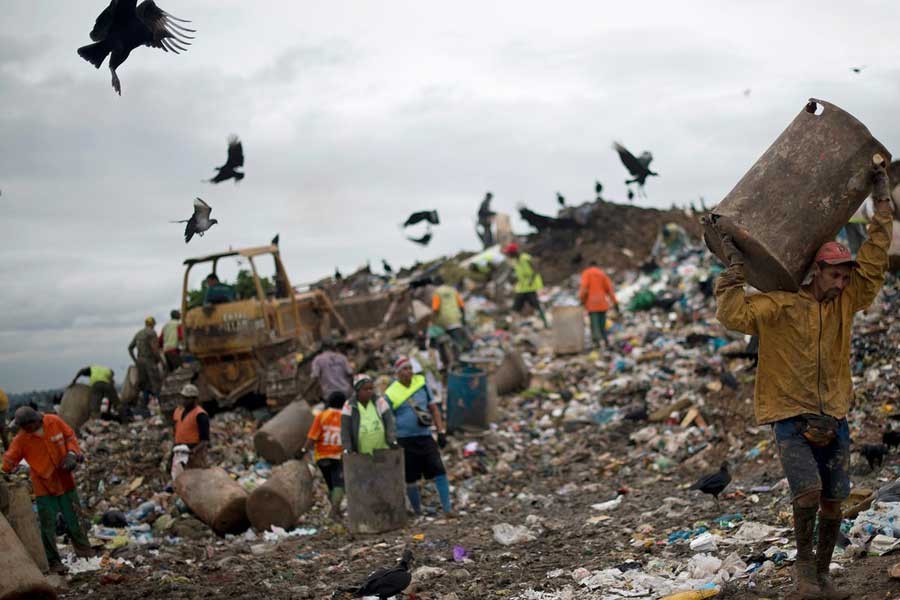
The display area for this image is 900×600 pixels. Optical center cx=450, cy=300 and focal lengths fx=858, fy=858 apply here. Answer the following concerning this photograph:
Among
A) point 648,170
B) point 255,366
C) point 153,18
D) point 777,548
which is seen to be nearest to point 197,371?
point 255,366

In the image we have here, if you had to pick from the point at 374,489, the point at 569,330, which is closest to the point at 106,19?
the point at 374,489

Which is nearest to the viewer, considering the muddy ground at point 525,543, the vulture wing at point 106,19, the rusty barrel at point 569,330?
the vulture wing at point 106,19

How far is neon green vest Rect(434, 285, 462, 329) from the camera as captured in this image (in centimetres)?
1228

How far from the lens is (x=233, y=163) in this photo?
6242 mm

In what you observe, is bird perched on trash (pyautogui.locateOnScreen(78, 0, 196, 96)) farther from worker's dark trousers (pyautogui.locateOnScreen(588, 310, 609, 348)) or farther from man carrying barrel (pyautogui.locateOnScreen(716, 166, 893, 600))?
worker's dark trousers (pyautogui.locateOnScreen(588, 310, 609, 348))

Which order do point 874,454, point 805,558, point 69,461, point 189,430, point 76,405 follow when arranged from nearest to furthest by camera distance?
1. point 805,558
2. point 874,454
3. point 69,461
4. point 189,430
5. point 76,405

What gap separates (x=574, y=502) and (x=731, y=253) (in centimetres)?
419

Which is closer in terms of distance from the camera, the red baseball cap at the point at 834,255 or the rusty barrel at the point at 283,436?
the red baseball cap at the point at 834,255

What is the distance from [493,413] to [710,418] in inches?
106

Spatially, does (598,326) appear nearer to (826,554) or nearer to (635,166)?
(635,166)

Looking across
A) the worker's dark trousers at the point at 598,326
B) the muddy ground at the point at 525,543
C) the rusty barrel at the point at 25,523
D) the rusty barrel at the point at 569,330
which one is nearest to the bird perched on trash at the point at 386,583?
the muddy ground at the point at 525,543

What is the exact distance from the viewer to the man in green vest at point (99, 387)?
11.2m

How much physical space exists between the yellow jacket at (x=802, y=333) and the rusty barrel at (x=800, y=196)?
0.15m

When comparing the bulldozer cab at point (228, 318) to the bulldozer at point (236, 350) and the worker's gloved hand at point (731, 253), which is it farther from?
the worker's gloved hand at point (731, 253)
